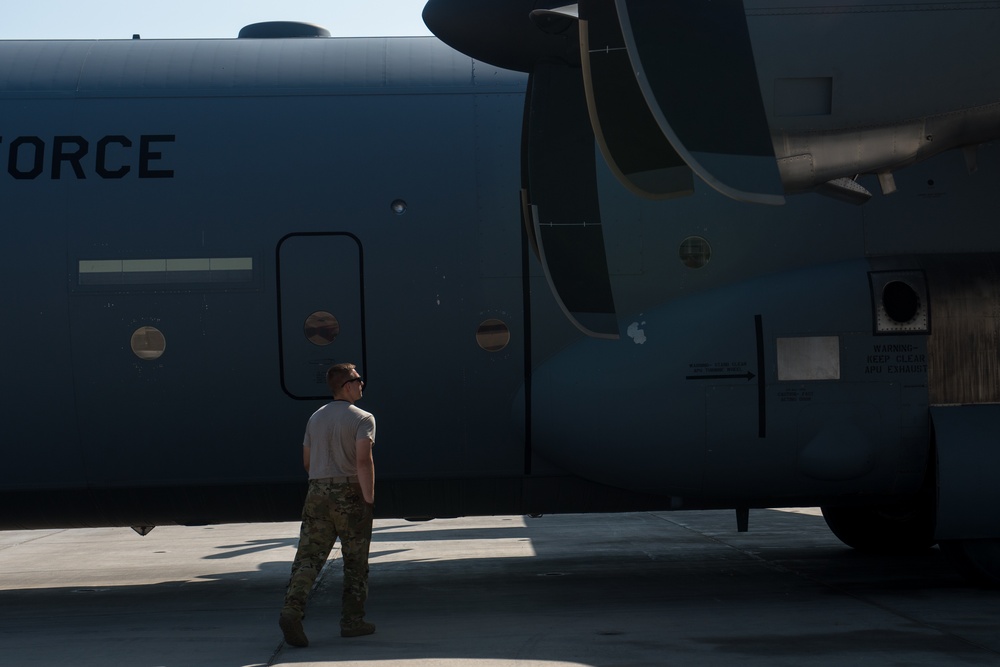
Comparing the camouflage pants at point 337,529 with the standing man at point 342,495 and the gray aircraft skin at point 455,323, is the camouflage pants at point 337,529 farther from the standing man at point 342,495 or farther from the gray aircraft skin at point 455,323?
the gray aircraft skin at point 455,323

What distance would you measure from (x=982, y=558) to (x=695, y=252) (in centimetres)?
360

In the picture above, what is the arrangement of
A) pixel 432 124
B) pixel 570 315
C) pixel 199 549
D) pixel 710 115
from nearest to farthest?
pixel 710 115, pixel 570 315, pixel 432 124, pixel 199 549

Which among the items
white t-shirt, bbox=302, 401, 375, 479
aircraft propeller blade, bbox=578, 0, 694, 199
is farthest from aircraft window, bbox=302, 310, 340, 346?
aircraft propeller blade, bbox=578, 0, 694, 199

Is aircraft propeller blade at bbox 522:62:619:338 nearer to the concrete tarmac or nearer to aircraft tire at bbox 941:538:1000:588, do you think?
A: the concrete tarmac

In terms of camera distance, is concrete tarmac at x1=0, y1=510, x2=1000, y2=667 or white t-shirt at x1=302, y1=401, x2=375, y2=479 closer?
concrete tarmac at x1=0, y1=510, x2=1000, y2=667

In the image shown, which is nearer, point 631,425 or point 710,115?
point 710,115

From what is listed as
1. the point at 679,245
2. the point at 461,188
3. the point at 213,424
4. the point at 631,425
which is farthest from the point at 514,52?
the point at 213,424

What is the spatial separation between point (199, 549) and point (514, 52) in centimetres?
994

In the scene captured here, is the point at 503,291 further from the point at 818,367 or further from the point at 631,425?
the point at 818,367

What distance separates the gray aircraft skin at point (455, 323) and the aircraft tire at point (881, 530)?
2220 mm

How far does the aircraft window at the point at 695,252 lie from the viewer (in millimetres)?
9656

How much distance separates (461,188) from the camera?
9.68m

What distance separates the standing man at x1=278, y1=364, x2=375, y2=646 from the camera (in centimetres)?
815

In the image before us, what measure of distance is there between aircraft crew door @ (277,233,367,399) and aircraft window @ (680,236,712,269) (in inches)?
109
